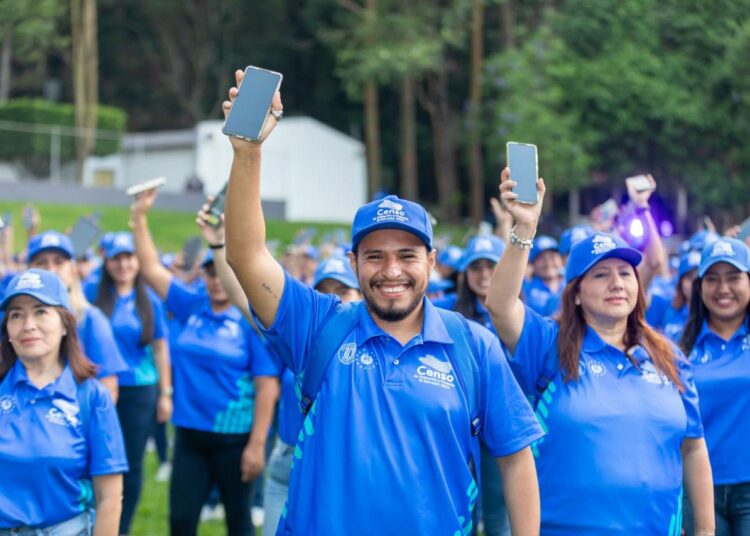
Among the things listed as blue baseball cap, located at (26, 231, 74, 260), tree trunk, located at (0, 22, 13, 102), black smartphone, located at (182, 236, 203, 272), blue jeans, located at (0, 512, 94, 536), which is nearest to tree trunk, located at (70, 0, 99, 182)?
tree trunk, located at (0, 22, 13, 102)

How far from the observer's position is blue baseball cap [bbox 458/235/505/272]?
21.1ft

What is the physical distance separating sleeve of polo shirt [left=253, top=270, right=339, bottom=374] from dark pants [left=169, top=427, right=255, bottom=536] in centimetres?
285

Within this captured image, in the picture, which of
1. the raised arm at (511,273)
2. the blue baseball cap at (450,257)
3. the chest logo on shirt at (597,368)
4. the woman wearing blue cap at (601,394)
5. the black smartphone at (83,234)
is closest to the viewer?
the raised arm at (511,273)

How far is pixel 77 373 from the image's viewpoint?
14.8 feet

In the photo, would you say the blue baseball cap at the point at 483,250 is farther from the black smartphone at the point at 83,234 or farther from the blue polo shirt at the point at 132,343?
the black smartphone at the point at 83,234

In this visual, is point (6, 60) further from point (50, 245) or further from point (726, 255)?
point (726, 255)

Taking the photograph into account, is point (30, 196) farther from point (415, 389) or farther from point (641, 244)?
point (415, 389)

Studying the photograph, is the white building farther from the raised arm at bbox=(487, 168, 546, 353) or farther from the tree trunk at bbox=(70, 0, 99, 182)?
the raised arm at bbox=(487, 168, 546, 353)

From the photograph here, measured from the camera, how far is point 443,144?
34.5 meters

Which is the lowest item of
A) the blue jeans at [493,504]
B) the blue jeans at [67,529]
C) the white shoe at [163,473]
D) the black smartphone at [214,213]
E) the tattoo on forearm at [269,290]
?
the white shoe at [163,473]

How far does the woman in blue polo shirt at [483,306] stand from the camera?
612 centimetres

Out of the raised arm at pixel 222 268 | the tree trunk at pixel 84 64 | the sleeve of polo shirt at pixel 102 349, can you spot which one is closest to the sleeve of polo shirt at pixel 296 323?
the raised arm at pixel 222 268

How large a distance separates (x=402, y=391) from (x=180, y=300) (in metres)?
3.59

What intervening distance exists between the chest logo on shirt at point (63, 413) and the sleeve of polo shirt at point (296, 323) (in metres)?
1.30
